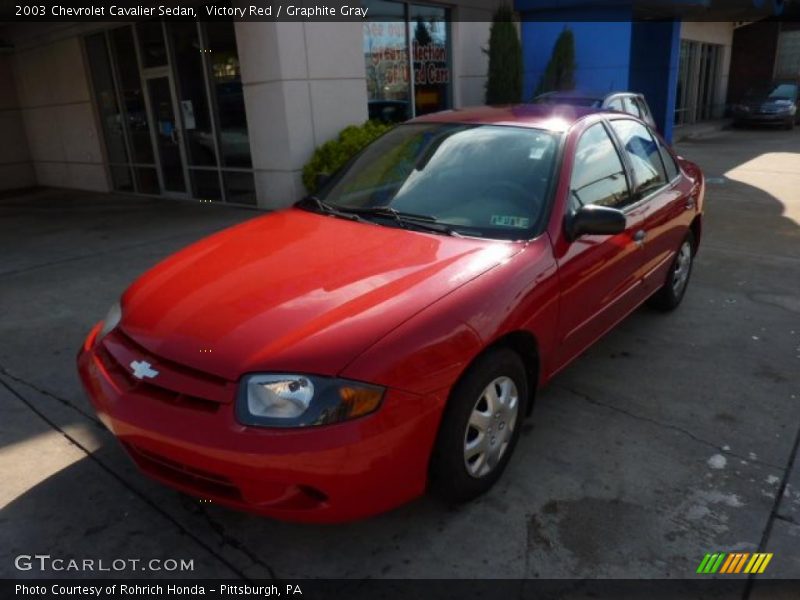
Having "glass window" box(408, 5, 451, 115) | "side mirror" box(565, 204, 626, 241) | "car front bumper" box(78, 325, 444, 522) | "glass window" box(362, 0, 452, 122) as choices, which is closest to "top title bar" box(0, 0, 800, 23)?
"glass window" box(362, 0, 452, 122)

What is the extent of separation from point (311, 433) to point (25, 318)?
403cm

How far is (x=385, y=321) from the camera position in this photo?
2.32 meters

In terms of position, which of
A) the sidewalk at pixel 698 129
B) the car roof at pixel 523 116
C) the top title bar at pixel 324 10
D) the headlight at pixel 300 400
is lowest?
the sidewalk at pixel 698 129

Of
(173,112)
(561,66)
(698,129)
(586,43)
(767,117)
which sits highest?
(586,43)

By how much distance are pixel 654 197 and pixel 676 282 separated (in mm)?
1062

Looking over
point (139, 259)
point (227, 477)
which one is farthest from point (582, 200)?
point (139, 259)

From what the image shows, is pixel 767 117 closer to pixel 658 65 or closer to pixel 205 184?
pixel 658 65

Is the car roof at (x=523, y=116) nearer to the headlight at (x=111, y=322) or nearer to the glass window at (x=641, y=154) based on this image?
the glass window at (x=641, y=154)

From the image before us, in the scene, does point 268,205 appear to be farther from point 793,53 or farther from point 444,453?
point 793,53

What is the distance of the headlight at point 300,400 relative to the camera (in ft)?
7.06

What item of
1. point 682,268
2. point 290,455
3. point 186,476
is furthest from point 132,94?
point 290,455

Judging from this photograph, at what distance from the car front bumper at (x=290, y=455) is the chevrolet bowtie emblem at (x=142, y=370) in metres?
0.04

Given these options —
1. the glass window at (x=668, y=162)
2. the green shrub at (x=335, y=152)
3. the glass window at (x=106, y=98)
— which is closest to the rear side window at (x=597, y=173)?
the glass window at (x=668, y=162)

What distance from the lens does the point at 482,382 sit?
A: 8.31 feet
